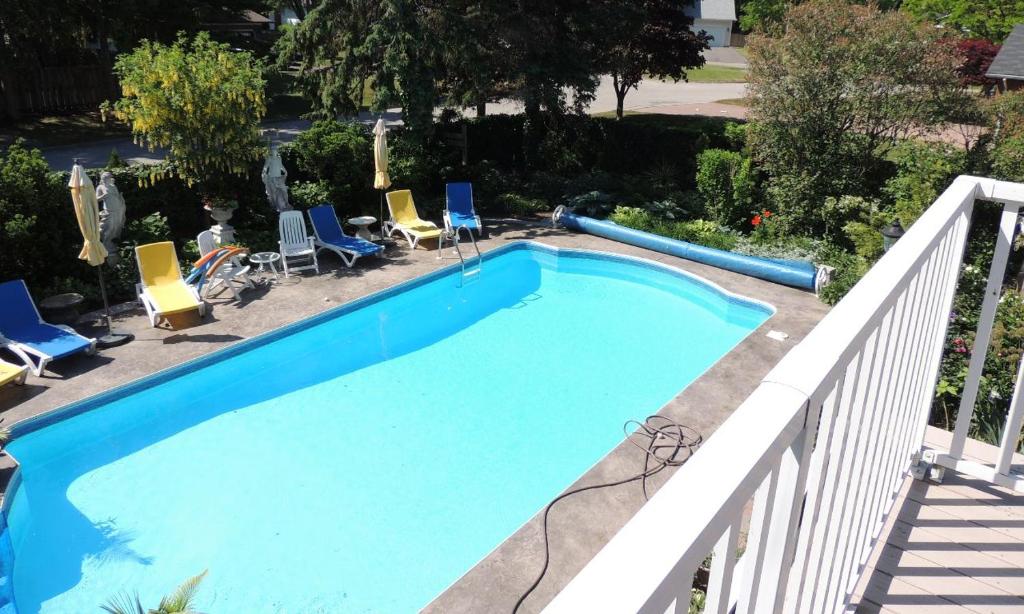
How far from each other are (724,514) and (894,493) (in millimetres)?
2391

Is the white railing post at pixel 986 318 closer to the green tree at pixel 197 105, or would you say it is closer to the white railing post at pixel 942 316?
the white railing post at pixel 942 316

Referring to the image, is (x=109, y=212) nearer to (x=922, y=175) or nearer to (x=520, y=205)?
(x=520, y=205)

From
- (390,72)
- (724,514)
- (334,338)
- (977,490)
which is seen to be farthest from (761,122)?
(724,514)

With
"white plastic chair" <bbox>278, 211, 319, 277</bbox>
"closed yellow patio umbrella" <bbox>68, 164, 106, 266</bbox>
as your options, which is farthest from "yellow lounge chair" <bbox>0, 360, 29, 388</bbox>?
"white plastic chair" <bbox>278, 211, 319, 277</bbox>

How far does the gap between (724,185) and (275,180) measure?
8.39 metres

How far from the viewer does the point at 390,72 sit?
13977mm

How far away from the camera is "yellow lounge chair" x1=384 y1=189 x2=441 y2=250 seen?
43.7 feet

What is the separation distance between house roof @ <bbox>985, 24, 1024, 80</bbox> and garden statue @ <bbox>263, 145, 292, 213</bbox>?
2211cm

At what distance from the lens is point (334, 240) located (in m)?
12.5

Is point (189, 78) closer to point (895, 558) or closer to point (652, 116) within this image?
point (895, 558)

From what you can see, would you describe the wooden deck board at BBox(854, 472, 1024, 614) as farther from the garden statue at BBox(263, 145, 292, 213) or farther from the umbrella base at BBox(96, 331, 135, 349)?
the garden statue at BBox(263, 145, 292, 213)

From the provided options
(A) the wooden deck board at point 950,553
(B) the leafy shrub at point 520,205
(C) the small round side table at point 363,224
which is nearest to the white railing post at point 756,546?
(A) the wooden deck board at point 950,553

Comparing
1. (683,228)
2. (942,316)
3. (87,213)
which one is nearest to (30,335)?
(87,213)

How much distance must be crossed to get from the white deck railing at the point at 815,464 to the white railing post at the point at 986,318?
0.01 m
